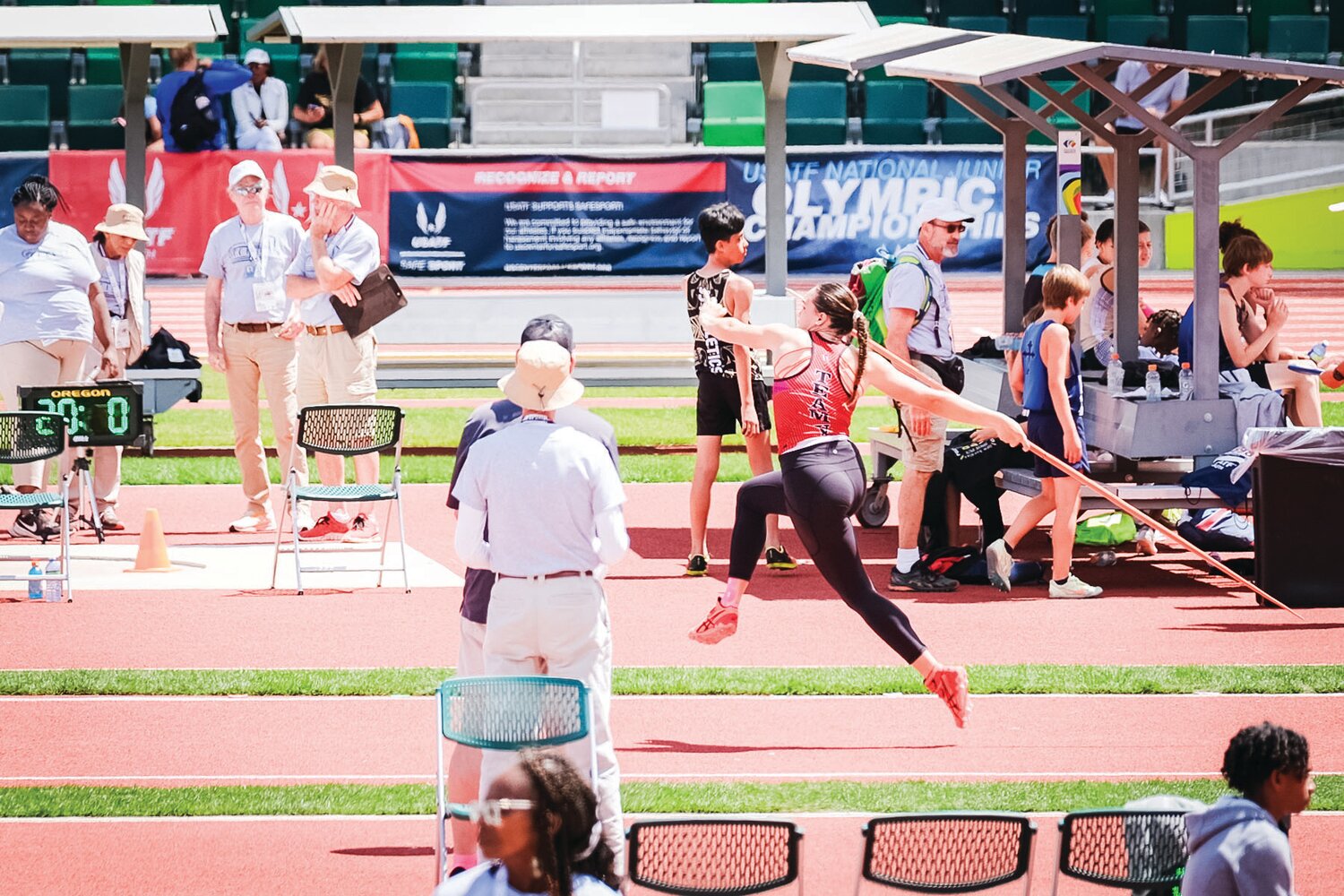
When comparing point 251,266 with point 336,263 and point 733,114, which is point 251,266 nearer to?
point 336,263

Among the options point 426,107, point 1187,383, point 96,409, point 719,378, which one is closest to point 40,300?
point 96,409

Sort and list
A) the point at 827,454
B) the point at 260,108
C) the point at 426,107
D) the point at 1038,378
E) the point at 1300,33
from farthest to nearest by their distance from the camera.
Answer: the point at 1300,33, the point at 426,107, the point at 260,108, the point at 1038,378, the point at 827,454

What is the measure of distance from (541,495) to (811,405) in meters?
2.35

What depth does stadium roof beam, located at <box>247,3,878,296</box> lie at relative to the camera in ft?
52.7

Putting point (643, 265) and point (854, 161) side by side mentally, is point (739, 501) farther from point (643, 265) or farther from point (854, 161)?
point (854, 161)

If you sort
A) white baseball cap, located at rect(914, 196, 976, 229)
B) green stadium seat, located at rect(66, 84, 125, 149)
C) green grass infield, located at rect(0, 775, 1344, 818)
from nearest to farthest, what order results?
green grass infield, located at rect(0, 775, 1344, 818) < white baseball cap, located at rect(914, 196, 976, 229) < green stadium seat, located at rect(66, 84, 125, 149)

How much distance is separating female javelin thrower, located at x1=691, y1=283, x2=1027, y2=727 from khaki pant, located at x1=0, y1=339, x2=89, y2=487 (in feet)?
17.7

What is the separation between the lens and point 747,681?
882 cm

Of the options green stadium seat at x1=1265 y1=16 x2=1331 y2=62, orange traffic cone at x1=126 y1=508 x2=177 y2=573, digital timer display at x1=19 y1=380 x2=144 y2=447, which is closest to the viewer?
orange traffic cone at x1=126 y1=508 x2=177 y2=573

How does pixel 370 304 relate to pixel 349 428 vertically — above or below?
above

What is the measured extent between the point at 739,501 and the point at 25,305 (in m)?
5.71

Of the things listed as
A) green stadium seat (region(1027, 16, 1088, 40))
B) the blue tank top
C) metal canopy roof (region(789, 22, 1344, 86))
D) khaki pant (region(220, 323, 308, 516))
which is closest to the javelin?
the blue tank top

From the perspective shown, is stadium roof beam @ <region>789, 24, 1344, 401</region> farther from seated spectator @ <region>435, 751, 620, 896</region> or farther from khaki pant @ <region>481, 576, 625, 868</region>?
seated spectator @ <region>435, 751, 620, 896</region>

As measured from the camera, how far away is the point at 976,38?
1348 cm
